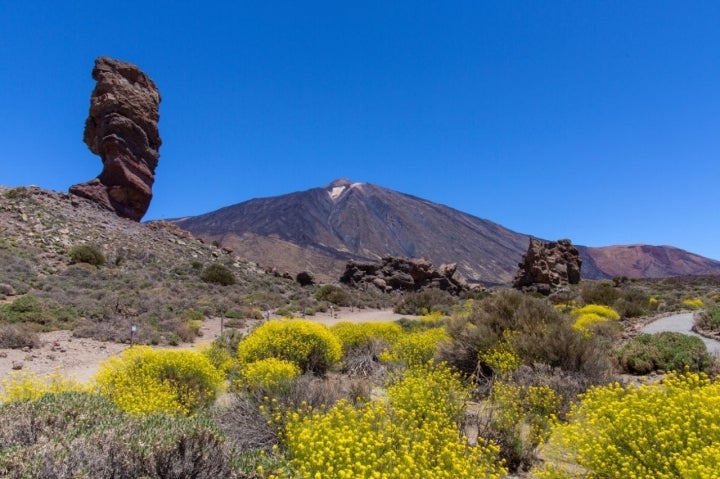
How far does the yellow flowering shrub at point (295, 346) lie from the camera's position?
8.60m

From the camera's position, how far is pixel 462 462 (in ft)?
11.1

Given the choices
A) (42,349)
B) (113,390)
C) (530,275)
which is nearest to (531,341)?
(113,390)

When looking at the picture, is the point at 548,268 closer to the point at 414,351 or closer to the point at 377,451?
the point at 414,351

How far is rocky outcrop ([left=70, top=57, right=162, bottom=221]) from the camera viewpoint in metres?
34.6

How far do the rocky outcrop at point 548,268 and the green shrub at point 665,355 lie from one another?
32.1 metres

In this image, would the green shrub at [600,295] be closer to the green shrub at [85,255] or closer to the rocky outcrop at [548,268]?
the rocky outcrop at [548,268]

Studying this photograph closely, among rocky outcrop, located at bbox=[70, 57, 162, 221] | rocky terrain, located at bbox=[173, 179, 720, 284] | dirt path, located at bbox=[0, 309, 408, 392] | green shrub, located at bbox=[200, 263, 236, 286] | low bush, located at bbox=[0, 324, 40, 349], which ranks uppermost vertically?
rocky terrain, located at bbox=[173, 179, 720, 284]

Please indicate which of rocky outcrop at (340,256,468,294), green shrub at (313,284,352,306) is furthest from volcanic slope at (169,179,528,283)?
green shrub at (313,284,352,306)

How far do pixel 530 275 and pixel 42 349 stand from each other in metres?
42.0

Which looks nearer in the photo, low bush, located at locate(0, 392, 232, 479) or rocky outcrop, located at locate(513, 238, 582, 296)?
low bush, located at locate(0, 392, 232, 479)

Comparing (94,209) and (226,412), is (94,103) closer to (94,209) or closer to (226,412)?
(94,209)

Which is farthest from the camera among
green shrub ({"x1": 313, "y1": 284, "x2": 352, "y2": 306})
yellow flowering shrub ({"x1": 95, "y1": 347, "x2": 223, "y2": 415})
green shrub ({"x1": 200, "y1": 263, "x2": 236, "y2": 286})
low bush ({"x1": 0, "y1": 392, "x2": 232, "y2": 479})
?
green shrub ({"x1": 313, "y1": 284, "x2": 352, "y2": 306})

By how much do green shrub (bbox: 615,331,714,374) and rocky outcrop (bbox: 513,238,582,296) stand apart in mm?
32092

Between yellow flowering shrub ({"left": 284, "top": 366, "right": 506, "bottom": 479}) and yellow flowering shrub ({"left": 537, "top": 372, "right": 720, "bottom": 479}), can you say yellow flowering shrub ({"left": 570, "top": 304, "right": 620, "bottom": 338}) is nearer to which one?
yellow flowering shrub ({"left": 537, "top": 372, "right": 720, "bottom": 479})
